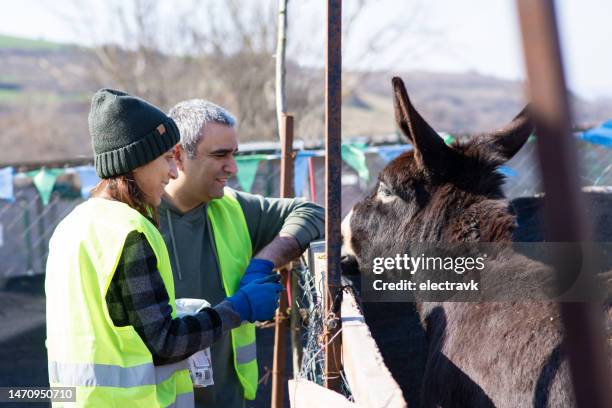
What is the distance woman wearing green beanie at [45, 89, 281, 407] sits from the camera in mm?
2404

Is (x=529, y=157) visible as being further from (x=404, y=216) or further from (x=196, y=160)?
(x=196, y=160)

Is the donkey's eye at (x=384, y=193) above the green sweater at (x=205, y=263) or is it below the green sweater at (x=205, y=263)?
above

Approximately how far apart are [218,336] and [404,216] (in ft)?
4.09

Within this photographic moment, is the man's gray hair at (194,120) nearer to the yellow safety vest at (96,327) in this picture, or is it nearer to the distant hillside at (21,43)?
the yellow safety vest at (96,327)

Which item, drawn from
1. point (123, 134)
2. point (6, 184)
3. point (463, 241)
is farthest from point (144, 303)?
point (6, 184)

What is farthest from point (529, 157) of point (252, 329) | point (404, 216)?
point (252, 329)

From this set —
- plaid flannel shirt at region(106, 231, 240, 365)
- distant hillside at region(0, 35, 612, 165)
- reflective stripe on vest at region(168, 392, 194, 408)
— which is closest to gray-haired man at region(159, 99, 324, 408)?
reflective stripe on vest at region(168, 392, 194, 408)

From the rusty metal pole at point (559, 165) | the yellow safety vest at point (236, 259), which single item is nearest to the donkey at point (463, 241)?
the yellow safety vest at point (236, 259)

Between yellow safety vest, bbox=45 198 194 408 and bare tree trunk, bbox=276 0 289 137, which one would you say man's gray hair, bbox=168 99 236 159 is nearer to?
bare tree trunk, bbox=276 0 289 137

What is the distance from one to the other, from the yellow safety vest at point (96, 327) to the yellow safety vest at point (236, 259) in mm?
899

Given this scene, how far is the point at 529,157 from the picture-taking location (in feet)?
25.8

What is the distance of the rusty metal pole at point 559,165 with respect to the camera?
0.93 meters

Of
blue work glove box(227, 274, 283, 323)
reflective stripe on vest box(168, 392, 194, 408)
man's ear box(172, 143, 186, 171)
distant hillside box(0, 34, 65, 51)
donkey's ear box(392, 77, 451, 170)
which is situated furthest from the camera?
distant hillside box(0, 34, 65, 51)

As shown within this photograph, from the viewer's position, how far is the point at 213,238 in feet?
11.3
